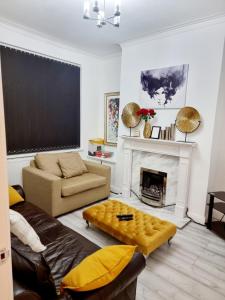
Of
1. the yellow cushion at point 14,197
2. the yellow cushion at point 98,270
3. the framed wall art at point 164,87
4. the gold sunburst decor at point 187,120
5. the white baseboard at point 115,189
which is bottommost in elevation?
the white baseboard at point 115,189

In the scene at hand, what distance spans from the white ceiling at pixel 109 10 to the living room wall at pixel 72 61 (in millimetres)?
166

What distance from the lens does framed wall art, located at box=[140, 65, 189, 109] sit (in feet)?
9.95

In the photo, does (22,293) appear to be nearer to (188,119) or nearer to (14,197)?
(14,197)

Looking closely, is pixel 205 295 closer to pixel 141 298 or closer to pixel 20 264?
pixel 141 298

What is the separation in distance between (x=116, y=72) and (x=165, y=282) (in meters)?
3.71

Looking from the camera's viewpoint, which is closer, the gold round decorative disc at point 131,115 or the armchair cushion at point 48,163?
the armchair cushion at point 48,163

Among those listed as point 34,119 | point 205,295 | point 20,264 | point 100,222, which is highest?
point 34,119

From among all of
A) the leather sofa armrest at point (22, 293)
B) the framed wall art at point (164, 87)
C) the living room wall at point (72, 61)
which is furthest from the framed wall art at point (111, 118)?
the leather sofa armrest at point (22, 293)

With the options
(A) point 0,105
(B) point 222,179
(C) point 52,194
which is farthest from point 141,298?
(B) point 222,179

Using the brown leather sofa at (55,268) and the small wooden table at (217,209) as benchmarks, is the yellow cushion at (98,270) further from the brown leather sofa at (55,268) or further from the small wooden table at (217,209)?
the small wooden table at (217,209)

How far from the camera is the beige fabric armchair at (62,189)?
2889 mm

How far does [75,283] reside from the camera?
41.3 inches

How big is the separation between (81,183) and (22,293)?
2.37 m

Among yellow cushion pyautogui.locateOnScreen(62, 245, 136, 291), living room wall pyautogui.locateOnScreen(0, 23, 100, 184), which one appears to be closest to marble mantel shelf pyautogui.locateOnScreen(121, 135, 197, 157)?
living room wall pyautogui.locateOnScreen(0, 23, 100, 184)
